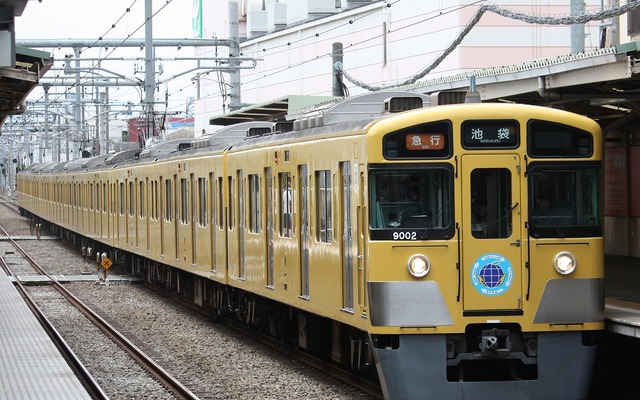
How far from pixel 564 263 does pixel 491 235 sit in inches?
24.3

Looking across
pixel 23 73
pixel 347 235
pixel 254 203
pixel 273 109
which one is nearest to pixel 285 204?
pixel 254 203

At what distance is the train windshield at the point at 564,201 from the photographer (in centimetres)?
981

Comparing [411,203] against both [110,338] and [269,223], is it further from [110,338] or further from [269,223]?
[110,338]

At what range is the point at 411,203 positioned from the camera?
9.78m

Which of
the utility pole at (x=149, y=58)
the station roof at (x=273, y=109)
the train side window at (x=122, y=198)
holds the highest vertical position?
the utility pole at (x=149, y=58)

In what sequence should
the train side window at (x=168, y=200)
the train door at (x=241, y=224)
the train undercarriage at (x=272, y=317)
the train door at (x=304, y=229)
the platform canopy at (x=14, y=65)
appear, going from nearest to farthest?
the train undercarriage at (x=272, y=317) → the train door at (x=304, y=229) → the platform canopy at (x=14, y=65) → the train door at (x=241, y=224) → the train side window at (x=168, y=200)

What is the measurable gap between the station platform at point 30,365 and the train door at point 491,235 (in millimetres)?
3588

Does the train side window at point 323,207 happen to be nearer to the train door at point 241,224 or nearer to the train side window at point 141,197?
the train door at point 241,224

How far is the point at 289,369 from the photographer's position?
13.4 meters

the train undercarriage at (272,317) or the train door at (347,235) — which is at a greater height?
the train door at (347,235)

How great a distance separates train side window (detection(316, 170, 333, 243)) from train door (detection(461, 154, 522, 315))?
177 cm

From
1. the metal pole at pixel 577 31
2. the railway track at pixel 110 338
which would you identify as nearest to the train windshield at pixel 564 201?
the railway track at pixel 110 338

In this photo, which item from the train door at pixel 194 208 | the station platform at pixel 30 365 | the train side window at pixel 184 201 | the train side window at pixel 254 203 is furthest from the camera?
the train side window at pixel 184 201

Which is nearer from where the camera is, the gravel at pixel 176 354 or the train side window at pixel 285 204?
the gravel at pixel 176 354
